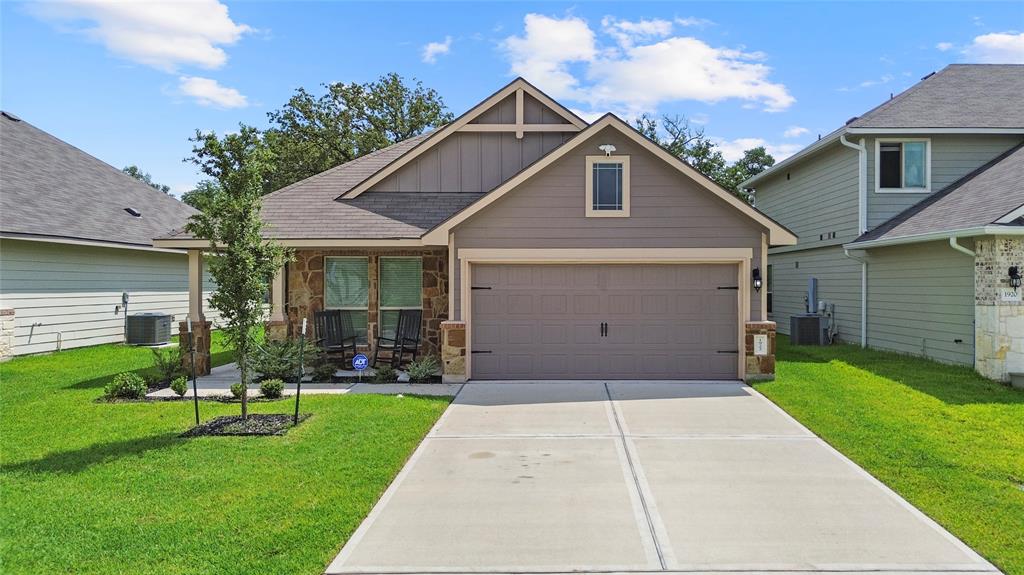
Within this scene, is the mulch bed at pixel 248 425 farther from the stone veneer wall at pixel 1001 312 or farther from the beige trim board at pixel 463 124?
the stone veneer wall at pixel 1001 312

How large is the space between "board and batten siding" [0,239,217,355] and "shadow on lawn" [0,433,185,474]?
20.1 ft

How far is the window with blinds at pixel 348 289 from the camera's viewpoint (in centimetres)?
1216

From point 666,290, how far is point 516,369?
9.78 ft

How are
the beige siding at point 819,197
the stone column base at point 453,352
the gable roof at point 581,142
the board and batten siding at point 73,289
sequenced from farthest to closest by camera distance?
the beige siding at point 819,197, the board and batten siding at point 73,289, the stone column base at point 453,352, the gable roof at point 581,142

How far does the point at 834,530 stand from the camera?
186 inches

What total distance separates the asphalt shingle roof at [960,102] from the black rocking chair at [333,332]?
1212 cm

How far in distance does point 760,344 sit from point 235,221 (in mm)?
8361

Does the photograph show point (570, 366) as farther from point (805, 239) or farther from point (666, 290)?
point (805, 239)

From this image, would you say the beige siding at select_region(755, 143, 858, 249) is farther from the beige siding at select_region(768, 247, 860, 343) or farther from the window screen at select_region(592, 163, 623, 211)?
the window screen at select_region(592, 163, 623, 211)

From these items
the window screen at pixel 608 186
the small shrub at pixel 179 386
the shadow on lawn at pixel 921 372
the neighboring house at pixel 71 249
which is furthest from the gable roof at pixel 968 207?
the neighboring house at pixel 71 249

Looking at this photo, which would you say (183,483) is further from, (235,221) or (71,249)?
(71,249)

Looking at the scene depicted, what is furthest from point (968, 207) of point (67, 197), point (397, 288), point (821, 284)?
point (67, 197)

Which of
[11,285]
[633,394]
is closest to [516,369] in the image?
[633,394]

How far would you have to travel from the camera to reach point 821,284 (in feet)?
56.7
